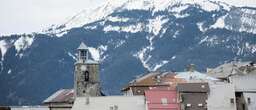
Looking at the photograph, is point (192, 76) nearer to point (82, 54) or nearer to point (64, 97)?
point (82, 54)

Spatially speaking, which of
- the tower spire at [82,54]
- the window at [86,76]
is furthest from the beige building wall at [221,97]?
the tower spire at [82,54]

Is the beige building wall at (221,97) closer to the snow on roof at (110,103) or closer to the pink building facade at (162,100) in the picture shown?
the pink building facade at (162,100)

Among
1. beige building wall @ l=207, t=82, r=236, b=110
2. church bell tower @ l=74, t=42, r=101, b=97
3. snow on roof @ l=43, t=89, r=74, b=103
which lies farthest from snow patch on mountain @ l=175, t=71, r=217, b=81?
beige building wall @ l=207, t=82, r=236, b=110

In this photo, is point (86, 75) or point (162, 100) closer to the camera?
point (162, 100)

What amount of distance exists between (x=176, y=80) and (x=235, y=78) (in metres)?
20.1

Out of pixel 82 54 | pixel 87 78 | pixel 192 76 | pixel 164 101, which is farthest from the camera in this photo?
pixel 192 76

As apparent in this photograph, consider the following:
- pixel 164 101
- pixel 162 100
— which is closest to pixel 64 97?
pixel 162 100

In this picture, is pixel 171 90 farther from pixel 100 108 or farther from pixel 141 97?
pixel 100 108

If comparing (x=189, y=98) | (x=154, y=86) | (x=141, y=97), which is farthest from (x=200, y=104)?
(x=154, y=86)

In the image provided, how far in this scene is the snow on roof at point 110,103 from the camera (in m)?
111

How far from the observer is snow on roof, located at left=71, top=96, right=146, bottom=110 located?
4353 inches

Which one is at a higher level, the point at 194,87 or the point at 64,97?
the point at 194,87

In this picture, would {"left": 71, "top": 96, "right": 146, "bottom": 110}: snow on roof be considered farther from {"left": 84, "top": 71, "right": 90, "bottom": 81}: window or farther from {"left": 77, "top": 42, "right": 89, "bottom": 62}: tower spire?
{"left": 77, "top": 42, "right": 89, "bottom": 62}: tower spire

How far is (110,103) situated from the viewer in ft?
366
